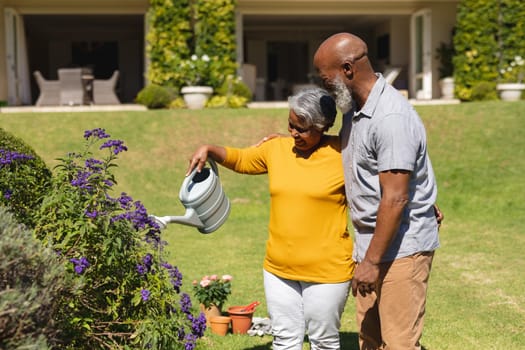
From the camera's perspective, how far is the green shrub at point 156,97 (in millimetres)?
15859

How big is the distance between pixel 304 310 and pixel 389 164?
962 millimetres

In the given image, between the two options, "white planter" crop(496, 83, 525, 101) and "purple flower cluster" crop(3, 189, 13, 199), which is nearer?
"purple flower cluster" crop(3, 189, 13, 199)

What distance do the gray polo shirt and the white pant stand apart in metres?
0.30

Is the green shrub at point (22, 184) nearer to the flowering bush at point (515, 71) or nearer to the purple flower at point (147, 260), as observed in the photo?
the purple flower at point (147, 260)

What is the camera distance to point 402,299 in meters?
3.14

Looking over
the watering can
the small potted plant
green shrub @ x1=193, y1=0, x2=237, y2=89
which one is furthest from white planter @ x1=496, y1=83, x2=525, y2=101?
the watering can

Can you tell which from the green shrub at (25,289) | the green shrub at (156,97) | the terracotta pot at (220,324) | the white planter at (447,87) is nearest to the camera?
the green shrub at (25,289)

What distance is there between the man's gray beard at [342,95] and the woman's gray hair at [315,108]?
0.22 meters

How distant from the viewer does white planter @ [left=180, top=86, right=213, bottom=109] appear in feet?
52.3

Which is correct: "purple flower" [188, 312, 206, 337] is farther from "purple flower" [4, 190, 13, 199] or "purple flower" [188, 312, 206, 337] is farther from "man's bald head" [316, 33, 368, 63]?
"man's bald head" [316, 33, 368, 63]

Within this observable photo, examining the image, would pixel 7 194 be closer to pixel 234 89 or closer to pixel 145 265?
pixel 145 265

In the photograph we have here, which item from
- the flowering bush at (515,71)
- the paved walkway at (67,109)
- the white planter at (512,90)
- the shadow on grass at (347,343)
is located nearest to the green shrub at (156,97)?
the paved walkway at (67,109)

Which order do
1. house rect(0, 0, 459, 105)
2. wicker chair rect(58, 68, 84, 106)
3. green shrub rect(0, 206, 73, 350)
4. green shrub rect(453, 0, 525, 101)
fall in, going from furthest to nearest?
house rect(0, 0, 459, 105) < wicker chair rect(58, 68, 84, 106) < green shrub rect(453, 0, 525, 101) < green shrub rect(0, 206, 73, 350)

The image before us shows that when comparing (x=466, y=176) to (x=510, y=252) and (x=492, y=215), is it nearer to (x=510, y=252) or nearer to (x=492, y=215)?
(x=492, y=215)
